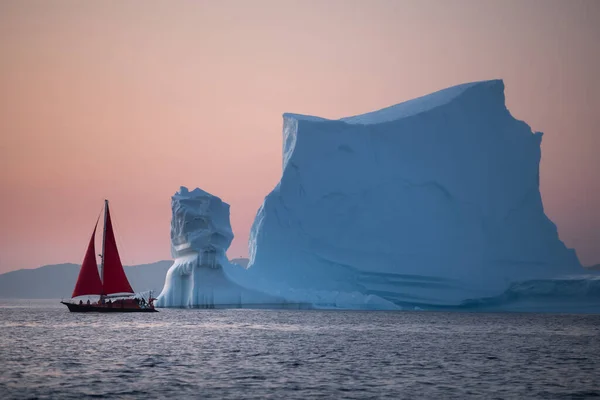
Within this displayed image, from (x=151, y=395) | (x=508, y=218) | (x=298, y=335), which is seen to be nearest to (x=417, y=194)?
(x=508, y=218)

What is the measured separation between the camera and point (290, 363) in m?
24.3

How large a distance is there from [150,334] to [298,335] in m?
6.52

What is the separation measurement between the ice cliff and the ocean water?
42.2 ft

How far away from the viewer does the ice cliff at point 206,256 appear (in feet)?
174

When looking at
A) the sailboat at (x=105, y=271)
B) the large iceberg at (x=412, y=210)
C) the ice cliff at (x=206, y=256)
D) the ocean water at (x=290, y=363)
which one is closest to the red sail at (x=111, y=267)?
the sailboat at (x=105, y=271)

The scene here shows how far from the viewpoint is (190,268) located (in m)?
53.5

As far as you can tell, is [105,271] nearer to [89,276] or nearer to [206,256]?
[89,276]

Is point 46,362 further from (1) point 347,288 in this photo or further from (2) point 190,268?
(1) point 347,288

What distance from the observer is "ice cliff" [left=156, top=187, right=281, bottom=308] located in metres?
53.1

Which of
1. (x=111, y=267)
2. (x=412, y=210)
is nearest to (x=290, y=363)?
(x=111, y=267)

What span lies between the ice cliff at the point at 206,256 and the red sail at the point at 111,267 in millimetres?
4588

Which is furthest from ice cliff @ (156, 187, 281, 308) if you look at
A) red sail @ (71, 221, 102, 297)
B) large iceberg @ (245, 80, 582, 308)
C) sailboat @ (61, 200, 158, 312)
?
red sail @ (71, 221, 102, 297)

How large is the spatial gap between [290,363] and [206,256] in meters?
29.4

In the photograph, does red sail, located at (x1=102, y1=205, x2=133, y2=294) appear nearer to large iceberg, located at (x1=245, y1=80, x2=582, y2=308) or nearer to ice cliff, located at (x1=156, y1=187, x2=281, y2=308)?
ice cliff, located at (x1=156, y1=187, x2=281, y2=308)
